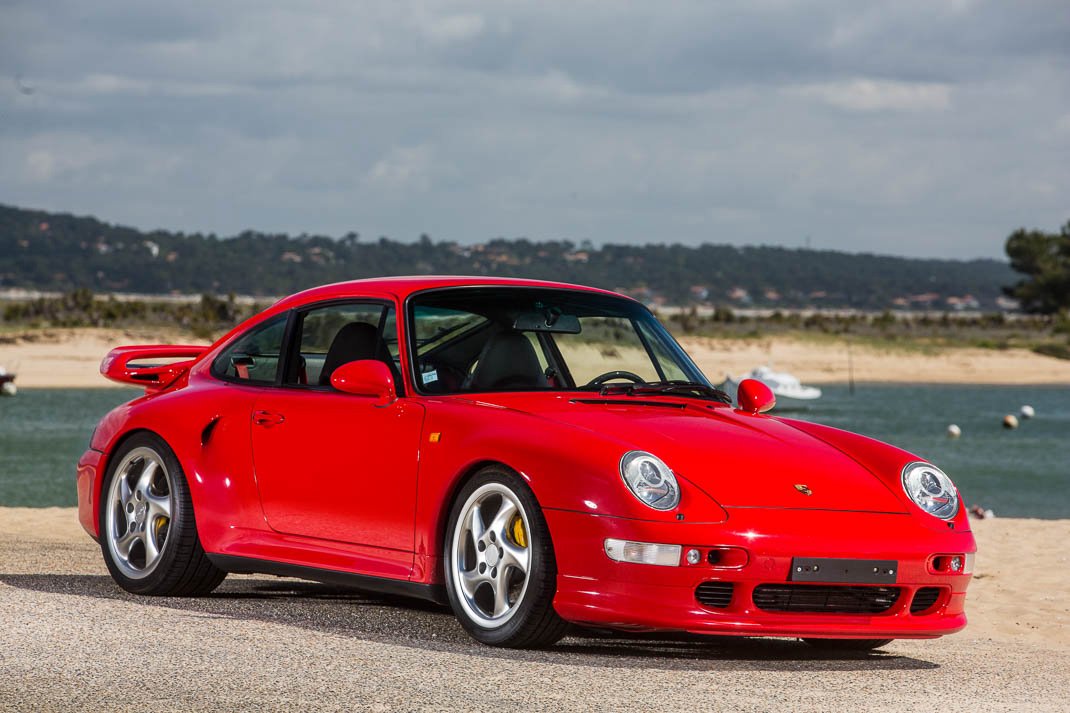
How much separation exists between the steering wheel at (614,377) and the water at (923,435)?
51.3 feet

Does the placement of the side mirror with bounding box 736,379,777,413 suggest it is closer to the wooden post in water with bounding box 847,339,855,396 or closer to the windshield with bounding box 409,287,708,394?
the windshield with bounding box 409,287,708,394

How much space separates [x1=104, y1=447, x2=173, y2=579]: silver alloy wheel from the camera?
838 centimetres

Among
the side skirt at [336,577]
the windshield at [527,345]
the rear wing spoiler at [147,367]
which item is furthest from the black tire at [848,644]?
the rear wing spoiler at [147,367]

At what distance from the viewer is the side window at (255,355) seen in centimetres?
830

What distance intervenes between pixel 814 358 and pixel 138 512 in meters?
69.6

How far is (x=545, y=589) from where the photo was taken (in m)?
6.59

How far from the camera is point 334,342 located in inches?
313

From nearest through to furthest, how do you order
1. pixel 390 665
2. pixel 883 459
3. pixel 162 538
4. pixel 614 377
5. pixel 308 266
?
pixel 390 665
pixel 883 459
pixel 614 377
pixel 162 538
pixel 308 266

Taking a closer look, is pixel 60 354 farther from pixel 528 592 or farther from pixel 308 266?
pixel 308 266

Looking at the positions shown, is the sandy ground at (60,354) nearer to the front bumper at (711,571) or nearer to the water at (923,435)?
the water at (923,435)

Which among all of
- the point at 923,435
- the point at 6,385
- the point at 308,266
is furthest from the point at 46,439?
the point at 308,266

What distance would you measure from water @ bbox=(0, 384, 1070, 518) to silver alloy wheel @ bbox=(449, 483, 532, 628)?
16.1 metres

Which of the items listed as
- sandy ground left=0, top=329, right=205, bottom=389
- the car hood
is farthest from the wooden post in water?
the car hood

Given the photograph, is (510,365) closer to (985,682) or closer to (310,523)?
(310,523)
